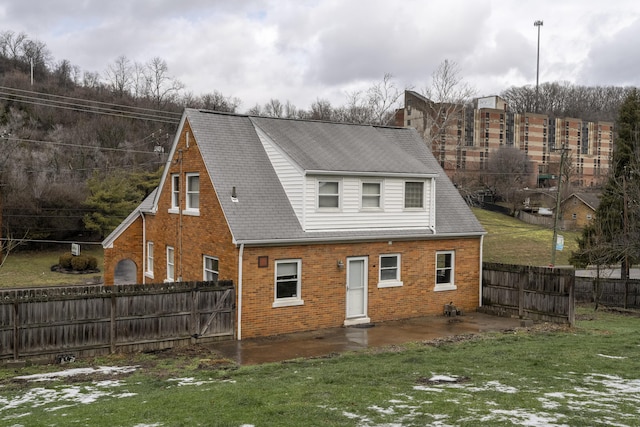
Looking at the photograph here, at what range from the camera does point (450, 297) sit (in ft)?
70.1

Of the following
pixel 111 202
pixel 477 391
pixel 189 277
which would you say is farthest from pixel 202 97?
pixel 477 391

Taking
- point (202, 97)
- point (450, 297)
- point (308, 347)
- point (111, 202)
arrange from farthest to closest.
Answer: point (202, 97)
point (111, 202)
point (450, 297)
point (308, 347)

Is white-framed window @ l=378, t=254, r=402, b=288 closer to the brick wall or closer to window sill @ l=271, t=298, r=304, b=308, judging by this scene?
the brick wall

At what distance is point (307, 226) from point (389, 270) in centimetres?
362

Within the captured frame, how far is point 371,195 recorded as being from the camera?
19.7 m

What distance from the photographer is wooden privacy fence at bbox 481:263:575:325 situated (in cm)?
1944

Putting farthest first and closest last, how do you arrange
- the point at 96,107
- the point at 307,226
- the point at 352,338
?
1. the point at 96,107
2. the point at 307,226
3. the point at 352,338

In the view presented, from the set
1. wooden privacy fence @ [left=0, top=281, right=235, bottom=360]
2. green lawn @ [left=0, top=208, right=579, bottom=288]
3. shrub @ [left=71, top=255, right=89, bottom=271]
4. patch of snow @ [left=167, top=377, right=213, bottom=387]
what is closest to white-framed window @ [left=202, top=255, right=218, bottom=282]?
wooden privacy fence @ [left=0, top=281, right=235, bottom=360]

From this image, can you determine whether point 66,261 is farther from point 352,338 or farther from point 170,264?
point 352,338

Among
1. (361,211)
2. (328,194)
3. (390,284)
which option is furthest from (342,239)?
(390,284)

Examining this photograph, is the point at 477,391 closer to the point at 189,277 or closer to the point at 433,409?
the point at 433,409

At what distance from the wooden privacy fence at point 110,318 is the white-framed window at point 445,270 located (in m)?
8.10

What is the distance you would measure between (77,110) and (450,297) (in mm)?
59898

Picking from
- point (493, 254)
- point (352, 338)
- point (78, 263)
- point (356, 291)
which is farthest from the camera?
point (493, 254)
